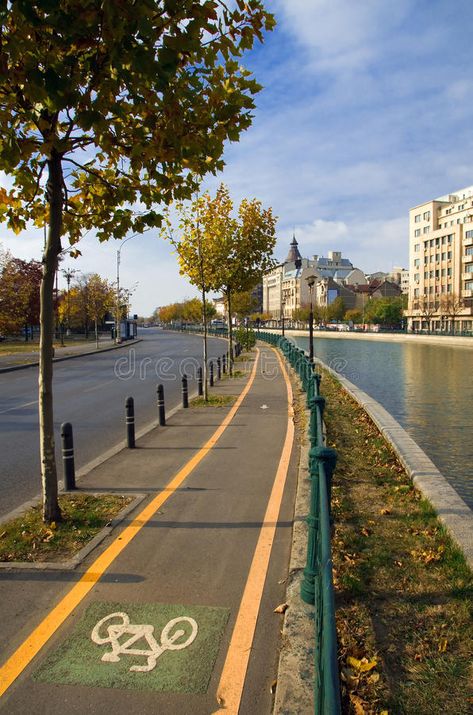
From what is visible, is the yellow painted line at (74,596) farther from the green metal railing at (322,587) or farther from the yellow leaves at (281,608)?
the green metal railing at (322,587)

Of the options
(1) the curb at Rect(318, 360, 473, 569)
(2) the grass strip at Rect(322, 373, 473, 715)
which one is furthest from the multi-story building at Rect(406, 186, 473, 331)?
(2) the grass strip at Rect(322, 373, 473, 715)

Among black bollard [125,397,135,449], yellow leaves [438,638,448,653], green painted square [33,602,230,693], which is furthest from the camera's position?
black bollard [125,397,135,449]

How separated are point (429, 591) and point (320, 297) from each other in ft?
540

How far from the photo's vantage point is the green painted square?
3.18m

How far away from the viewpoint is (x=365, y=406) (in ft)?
43.8

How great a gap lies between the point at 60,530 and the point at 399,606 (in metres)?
3.40

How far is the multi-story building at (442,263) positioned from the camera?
85188 mm

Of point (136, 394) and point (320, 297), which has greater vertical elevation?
point (320, 297)

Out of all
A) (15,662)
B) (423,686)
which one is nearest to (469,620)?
(423,686)

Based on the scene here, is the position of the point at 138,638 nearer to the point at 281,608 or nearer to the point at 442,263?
the point at 281,608

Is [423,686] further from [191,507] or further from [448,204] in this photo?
[448,204]

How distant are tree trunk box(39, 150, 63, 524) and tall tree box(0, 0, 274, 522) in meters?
0.01

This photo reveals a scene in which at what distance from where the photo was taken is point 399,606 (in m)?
3.88

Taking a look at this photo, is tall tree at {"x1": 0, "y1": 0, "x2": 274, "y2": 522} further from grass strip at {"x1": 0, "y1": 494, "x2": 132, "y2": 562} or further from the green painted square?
the green painted square
